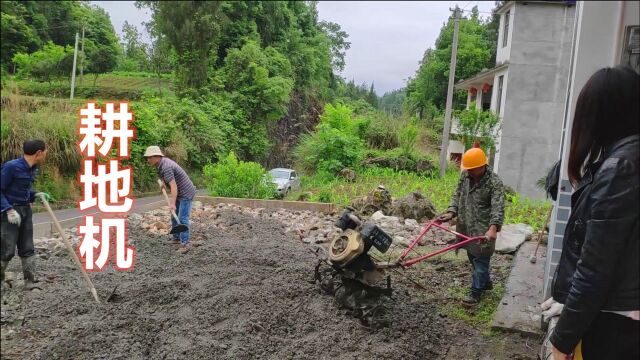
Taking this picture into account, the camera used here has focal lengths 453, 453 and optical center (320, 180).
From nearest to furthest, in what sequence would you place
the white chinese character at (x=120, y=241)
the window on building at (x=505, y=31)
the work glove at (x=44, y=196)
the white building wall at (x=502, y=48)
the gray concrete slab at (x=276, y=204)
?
the work glove at (x=44, y=196) → the white chinese character at (x=120, y=241) → the gray concrete slab at (x=276, y=204) → the white building wall at (x=502, y=48) → the window on building at (x=505, y=31)

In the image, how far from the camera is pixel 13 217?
1.48m

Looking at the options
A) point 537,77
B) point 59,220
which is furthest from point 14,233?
point 537,77

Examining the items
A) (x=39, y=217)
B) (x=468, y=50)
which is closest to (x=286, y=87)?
(x=39, y=217)

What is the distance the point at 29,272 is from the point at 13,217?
→ 80 cm

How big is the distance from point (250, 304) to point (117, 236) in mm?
1263

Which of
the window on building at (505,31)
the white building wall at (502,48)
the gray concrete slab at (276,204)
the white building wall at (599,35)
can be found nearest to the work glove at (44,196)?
the white building wall at (599,35)

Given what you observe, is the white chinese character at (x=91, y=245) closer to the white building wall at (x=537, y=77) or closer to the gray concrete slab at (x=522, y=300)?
the gray concrete slab at (x=522, y=300)

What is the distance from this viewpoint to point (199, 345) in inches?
105

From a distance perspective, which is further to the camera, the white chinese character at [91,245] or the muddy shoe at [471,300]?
the muddy shoe at [471,300]

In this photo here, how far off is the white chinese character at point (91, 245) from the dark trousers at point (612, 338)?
2.04 meters

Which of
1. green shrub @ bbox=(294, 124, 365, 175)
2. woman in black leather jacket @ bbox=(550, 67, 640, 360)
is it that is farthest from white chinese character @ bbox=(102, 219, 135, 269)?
green shrub @ bbox=(294, 124, 365, 175)

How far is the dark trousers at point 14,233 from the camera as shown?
1.46 m

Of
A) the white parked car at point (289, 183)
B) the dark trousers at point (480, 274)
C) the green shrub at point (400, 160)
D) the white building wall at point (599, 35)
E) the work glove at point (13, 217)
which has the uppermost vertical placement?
the white building wall at point (599, 35)

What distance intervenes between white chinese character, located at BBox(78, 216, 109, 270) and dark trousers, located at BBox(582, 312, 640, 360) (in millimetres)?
2039
